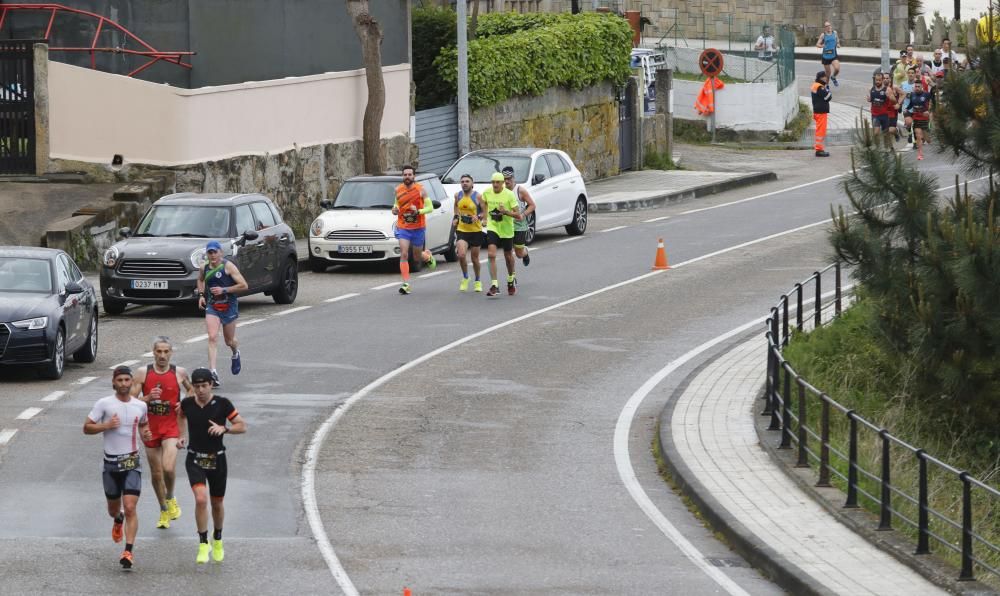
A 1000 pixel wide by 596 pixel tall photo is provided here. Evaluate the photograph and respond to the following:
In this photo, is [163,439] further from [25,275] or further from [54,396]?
[25,275]

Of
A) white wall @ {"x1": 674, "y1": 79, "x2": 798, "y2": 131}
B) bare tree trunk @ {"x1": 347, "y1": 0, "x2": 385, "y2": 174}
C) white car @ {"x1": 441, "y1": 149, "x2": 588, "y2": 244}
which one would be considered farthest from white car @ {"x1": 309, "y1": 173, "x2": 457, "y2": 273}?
white wall @ {"x1": 674, "y1": 79, "x2": 798, "y2": 131}

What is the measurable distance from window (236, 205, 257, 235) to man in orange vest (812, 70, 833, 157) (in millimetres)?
23707

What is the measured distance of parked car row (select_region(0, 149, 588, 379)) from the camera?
64.1 feet

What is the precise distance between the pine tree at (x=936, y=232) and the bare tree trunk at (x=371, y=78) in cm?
2028

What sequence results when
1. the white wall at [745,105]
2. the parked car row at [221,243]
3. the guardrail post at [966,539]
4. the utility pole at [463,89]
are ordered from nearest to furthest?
the guardrail post at [966,539] < the parked car row at [221,243] < the utility pole at [463,89] < the white wall at [745,105]

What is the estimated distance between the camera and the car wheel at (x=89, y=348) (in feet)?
67.5

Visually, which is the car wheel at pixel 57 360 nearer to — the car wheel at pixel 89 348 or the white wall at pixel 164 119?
the car wheel at pixel 89 348

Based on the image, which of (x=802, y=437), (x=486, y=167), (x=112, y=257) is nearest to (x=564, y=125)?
(x=486, y=167)

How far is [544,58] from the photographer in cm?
4297

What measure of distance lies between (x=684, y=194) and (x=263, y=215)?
16757mm

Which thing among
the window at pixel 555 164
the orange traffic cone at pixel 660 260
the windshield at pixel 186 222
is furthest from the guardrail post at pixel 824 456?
the window at pixel 555 164

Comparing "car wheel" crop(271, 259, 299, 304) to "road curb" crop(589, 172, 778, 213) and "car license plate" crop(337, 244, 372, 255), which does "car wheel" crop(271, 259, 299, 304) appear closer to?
"car license plate" crop(337, 244, 372, 255)

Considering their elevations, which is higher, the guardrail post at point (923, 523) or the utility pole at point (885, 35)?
the utility pole at point (885, 35)

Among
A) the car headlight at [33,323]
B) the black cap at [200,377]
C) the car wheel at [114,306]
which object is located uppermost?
the black cap at [200,377]
